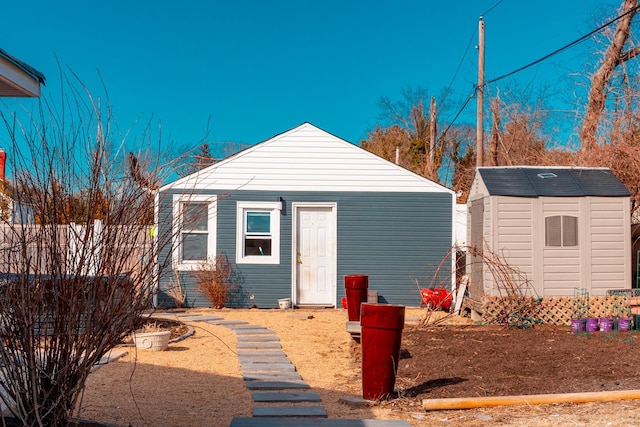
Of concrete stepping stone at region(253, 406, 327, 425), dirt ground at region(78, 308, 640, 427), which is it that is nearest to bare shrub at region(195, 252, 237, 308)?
dirt ground at region(78, 308, 640, 427)

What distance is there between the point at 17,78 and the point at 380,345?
11.9ft

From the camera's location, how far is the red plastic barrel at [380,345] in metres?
5.91

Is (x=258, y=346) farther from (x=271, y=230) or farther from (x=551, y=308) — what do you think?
(x=271, y=230)

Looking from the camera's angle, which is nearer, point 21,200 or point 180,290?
point 21,200

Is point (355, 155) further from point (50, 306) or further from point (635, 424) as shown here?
point (50, 306)

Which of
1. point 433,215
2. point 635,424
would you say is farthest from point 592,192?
point 635,424

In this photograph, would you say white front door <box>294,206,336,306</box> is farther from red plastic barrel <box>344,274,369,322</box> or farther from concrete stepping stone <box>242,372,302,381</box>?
concrete stepping stone <box>242,372,302,381</box>

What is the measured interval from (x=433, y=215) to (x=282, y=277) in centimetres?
343

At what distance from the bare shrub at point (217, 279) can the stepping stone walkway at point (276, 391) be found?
358 cm

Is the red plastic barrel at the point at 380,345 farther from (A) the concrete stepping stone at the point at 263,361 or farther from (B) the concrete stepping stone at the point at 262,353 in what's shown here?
(B) the concrete stepping stone at the point at 262,353

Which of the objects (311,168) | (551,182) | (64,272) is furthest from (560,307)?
(64,272)

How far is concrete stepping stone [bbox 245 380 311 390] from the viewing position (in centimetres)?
666

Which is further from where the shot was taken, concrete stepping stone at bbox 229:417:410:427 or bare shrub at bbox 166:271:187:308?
bare shrub at bbox 166:271:187:308

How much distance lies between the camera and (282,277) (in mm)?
14086
